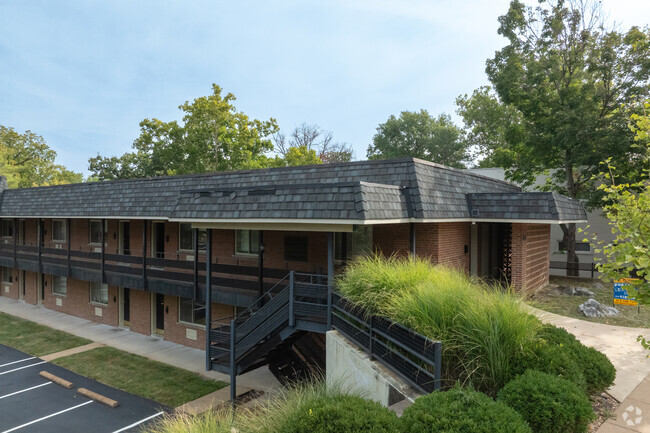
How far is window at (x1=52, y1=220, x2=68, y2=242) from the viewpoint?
21478mm

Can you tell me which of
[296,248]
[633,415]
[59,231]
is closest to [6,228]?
[59,231]

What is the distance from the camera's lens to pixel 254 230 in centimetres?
1406

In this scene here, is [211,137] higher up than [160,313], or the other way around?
[211,137]

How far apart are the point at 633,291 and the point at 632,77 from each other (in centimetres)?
1782

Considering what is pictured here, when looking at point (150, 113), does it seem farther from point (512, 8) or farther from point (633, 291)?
point (633, 291)

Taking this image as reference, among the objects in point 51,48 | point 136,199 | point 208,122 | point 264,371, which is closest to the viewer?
point 264,371

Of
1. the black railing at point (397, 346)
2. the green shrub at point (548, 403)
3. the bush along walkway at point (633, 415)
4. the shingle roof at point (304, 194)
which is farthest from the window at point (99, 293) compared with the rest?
the bush along walkway at point (633, 415)

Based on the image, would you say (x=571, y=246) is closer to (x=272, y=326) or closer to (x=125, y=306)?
(x=272, y=326)

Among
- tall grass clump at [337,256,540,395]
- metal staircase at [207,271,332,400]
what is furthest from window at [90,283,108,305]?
tall grass clump at [337,256,540,395]

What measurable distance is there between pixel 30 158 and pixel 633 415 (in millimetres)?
62668

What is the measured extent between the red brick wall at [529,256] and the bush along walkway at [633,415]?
17.8 feet

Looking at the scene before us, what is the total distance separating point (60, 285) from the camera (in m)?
21.6

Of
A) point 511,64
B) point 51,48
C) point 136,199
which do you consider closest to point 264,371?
point 136,199

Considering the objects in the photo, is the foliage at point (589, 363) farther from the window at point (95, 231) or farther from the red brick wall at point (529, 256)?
the window at point (95, 231)
